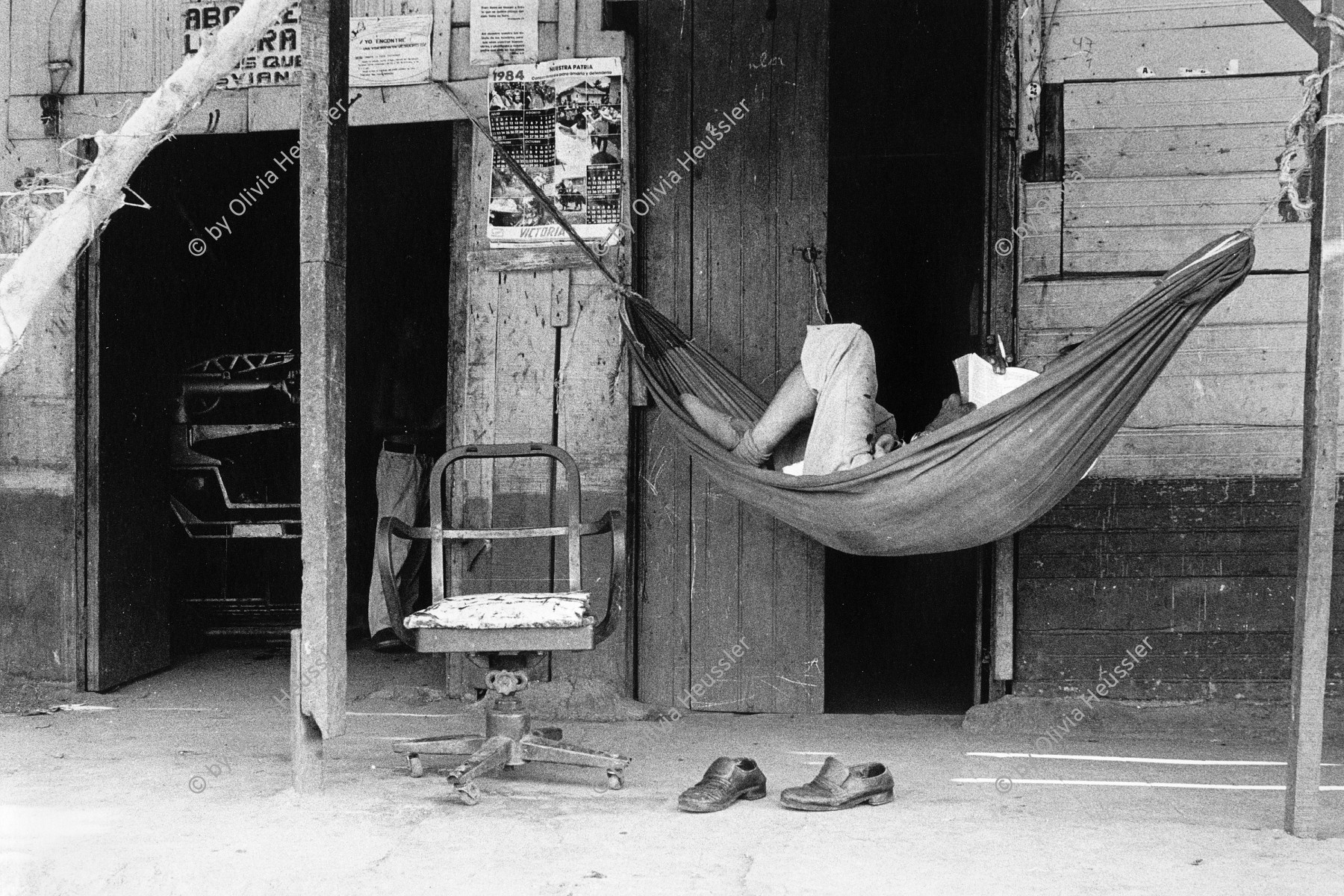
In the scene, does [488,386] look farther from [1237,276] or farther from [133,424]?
[1237,276]

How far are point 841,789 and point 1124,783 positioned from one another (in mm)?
780

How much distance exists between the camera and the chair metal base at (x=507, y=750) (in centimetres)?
285

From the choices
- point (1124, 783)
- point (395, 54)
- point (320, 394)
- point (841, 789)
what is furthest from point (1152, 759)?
point (395, 54)

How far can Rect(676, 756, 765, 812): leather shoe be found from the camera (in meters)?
2.70

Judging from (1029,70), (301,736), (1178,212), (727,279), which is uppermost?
(1029,70)

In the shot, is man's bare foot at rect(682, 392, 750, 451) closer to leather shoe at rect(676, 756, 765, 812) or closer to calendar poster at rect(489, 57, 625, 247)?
calendar poster at rect(489, 57, 625, 247)

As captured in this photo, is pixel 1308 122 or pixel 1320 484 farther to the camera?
pixel 1308 122

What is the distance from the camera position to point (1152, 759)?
3.24 m

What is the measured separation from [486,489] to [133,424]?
4.51ft

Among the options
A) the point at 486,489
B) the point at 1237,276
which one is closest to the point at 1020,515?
the point at 1237,276

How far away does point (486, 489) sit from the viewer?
3729 mm

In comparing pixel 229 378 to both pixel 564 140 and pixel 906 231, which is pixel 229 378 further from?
pixel 906 231

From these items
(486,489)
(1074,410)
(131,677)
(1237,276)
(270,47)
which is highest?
(270,47)

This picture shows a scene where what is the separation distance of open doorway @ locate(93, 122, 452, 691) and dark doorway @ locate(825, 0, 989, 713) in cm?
191
